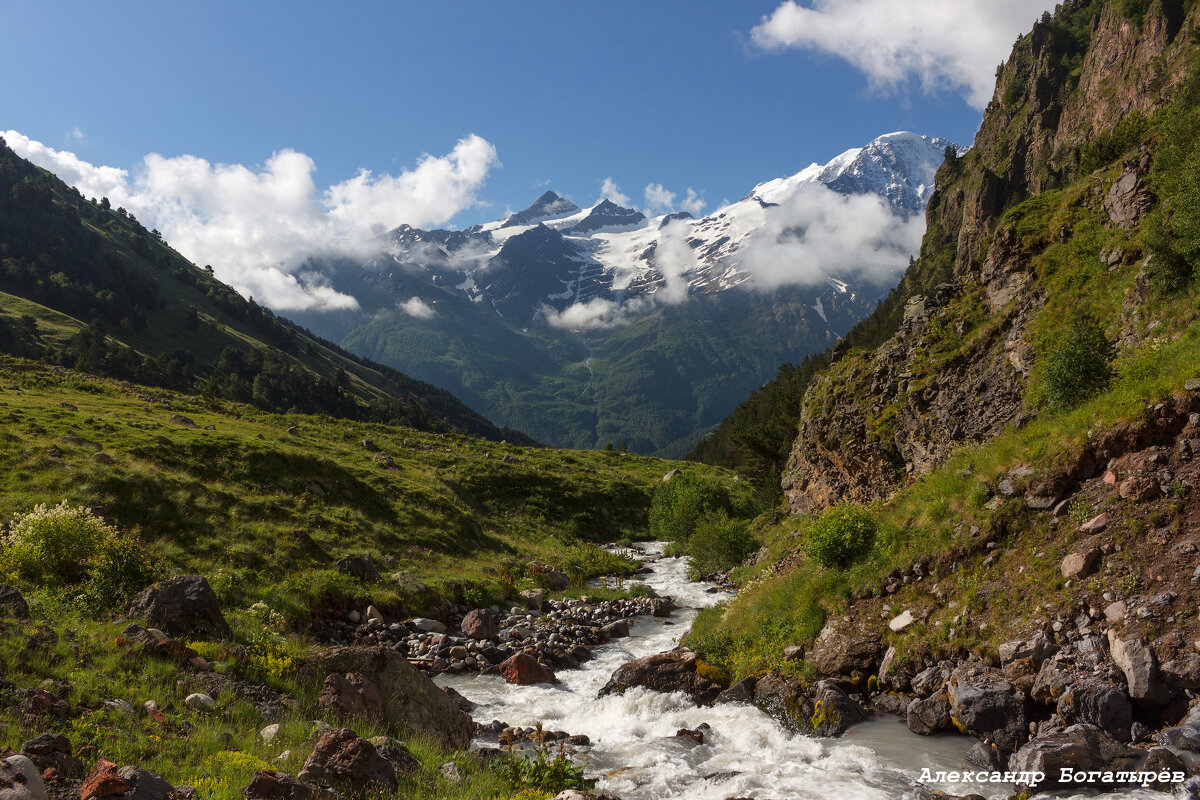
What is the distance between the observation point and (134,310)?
522ft

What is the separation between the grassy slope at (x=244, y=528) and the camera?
435 inches

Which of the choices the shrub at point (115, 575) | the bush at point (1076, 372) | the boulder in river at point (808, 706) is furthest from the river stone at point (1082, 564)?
the shrub at point (115, 575)

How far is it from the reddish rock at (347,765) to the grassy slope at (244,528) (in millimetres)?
570

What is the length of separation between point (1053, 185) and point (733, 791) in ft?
393

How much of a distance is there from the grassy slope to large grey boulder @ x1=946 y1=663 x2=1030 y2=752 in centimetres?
1028

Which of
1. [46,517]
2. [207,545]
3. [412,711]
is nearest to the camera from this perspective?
[412,711]

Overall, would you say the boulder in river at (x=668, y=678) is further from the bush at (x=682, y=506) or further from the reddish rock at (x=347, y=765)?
the bush at (x=682, y=506)

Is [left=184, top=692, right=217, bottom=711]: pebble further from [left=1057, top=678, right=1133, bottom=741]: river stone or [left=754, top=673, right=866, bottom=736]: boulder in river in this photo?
[left=1057, top=678, right=1133, bottom=741]: river stone

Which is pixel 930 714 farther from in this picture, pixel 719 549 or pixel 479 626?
pixel 719 549

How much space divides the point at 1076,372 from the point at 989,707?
43.4 feet

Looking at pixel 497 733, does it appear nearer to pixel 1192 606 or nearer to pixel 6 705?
pixel 6 705

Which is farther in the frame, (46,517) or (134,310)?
(134,310)

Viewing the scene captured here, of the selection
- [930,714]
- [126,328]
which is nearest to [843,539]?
[930,714]

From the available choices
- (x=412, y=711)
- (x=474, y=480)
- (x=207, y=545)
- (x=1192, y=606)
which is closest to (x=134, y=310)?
(x=474, y=480)
